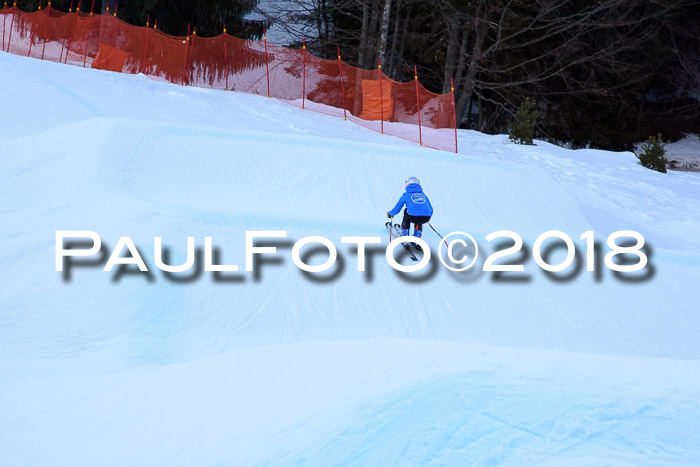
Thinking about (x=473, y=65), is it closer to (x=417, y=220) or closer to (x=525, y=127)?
(x=525, y=127)

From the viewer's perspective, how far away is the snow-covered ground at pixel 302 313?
4.91 metres

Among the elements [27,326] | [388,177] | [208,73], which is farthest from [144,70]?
[27,326]

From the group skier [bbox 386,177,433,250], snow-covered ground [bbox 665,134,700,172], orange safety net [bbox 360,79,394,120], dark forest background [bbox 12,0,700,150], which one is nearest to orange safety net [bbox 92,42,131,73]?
dark forest background [bbox 12,0,700,150]

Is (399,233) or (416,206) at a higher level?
(416,206)

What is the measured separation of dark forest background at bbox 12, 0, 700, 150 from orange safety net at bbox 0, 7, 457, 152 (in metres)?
5.03

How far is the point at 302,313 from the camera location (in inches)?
338

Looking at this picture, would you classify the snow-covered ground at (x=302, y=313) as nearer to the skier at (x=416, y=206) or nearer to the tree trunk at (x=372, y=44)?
the skier at (x=416, y=206)

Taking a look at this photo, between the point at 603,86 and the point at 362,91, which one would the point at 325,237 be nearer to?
the point at 362,91

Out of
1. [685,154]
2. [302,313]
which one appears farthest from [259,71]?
[685,154]

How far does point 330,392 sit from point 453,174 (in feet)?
33.8

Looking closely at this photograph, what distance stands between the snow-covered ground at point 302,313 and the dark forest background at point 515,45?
803cm

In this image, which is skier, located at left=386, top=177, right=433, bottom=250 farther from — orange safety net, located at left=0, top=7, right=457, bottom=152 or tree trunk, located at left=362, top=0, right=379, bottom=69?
tree trunk, located at left=362, top=0, right=379, bottom=69

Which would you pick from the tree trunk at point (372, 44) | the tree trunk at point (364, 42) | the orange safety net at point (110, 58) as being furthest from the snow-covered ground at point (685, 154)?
the orange safety net at point (110, 58)

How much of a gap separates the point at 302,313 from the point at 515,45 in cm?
1876
